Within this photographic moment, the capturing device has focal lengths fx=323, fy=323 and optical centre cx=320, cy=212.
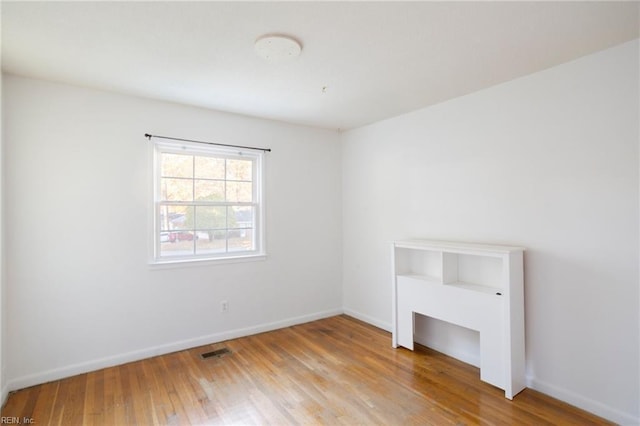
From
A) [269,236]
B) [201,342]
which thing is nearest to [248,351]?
[201,342]

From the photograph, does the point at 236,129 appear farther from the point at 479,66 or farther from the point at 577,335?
the point at 577,335

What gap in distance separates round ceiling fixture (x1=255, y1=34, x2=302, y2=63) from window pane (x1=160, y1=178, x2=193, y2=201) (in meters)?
1.71

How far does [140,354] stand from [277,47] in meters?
2.96

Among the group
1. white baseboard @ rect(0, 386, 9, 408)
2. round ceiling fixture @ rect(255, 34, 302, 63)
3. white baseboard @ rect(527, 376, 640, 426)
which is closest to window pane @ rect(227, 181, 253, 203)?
round ceiling fixture @ rect(255, 34, 302, 63)

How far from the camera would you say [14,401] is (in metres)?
2.37

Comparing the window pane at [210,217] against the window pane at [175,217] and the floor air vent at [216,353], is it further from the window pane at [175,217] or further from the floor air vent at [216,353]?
the floor air vent at [216,353]

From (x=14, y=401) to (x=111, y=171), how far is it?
189 centimetres

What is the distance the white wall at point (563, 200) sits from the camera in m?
2.12

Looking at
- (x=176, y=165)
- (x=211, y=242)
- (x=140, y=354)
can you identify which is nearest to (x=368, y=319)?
(x=211, y=242)

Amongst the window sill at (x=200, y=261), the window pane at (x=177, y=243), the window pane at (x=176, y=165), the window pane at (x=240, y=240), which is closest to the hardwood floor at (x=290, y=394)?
the window sill at (x=200, y=261)

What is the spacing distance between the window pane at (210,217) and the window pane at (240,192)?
0.17 m

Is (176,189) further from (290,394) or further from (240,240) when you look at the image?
(290,394)

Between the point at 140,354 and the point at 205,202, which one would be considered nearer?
the point at 140,354

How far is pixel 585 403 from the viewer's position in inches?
88.7
